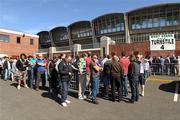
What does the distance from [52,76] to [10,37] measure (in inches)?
1537

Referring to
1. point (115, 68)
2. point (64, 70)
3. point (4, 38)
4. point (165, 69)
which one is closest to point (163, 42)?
point (165, 69)

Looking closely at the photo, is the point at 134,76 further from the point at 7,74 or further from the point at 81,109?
the point at 7,74

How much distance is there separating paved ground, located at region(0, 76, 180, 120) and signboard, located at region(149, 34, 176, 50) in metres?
10.2

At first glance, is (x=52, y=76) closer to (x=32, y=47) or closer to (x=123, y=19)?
(x=32, y=47)

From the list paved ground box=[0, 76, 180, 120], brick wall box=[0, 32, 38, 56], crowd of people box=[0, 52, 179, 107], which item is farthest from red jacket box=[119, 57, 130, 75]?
brick wall box=[0, 32, 38, 56]

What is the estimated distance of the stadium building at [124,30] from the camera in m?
46.9

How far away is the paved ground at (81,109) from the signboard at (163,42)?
33.6ft

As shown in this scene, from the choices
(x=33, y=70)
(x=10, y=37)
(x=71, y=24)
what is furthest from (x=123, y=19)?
(x=33, y=70)

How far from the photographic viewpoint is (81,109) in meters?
8.66

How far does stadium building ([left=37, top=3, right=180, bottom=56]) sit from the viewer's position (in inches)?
1845

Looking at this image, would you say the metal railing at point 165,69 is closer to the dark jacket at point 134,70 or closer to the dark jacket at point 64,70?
the dark jacket at point 134,70

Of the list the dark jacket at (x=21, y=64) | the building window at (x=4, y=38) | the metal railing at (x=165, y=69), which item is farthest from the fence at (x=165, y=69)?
the building window at (x=4, y=38)

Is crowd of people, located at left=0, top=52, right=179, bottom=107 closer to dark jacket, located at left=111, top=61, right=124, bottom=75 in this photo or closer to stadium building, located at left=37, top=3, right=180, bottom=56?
dark jacket, located at left=111, top=61, right=124, bottom=75

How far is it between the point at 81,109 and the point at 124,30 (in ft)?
171
